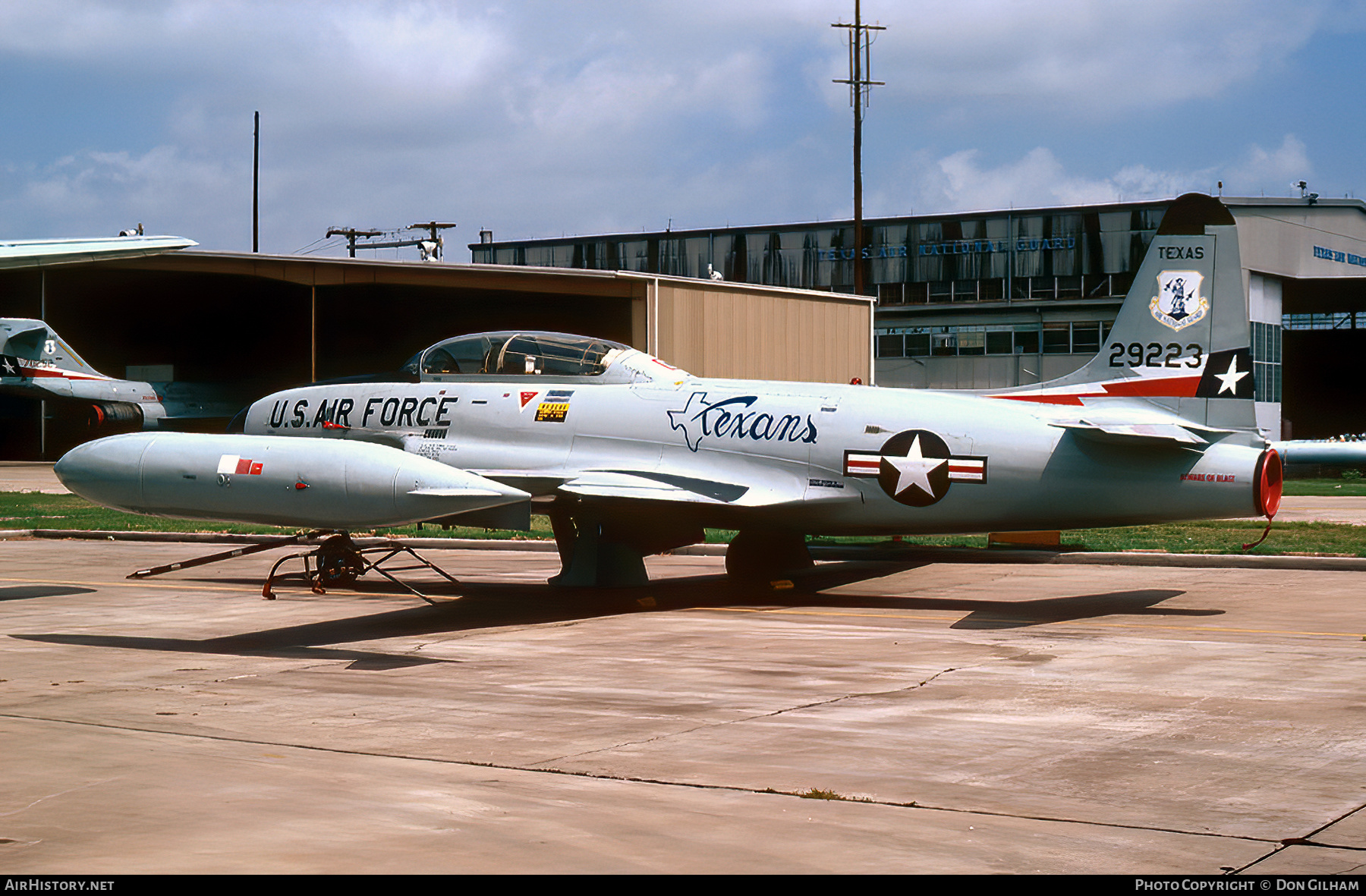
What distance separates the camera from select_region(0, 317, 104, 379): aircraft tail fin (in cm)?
4678

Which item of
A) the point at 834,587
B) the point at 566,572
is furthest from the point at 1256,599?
the point at 566,572

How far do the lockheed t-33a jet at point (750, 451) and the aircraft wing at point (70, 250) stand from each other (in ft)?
6.32

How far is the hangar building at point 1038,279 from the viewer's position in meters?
64.4

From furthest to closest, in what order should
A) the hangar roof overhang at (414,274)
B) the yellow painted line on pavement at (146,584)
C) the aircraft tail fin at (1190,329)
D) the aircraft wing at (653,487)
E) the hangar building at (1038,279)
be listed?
1. the hangar building at (1038,279)
2. the hangar roof overhang at (414,274)
3. the yellow painted line on pavement at (146,584)
4. the aircraft wing at (653,487)
5. the aircraft tail fin at (1190,329)

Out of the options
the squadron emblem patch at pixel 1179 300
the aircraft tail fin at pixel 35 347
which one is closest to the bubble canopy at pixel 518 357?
the squadron emblem patch at pixel 1179 300

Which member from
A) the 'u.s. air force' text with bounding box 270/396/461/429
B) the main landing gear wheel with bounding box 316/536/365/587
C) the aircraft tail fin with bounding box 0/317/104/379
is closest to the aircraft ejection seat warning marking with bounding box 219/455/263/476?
the main landing gear wheel with bounding box 316/536/365/587

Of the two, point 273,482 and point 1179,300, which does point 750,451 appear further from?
point 273,482

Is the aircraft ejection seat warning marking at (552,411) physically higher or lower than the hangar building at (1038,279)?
lower

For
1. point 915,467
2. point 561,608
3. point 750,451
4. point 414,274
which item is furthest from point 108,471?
point 414,274

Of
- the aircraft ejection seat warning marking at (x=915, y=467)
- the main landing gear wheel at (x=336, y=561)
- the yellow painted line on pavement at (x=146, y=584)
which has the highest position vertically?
the aircraft ejection seat warning marking at (x=915, y=467)

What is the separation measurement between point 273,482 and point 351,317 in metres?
44.9

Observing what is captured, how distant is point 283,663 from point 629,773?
16.6 feet

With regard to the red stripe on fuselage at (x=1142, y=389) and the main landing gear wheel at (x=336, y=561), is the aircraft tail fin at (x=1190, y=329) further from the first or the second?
the main landing gear wheel at (x=336, y=561)

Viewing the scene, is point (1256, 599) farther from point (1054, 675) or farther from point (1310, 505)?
point (1310, 505)
